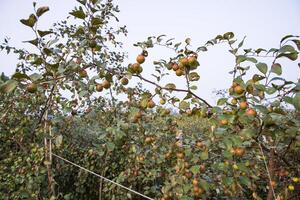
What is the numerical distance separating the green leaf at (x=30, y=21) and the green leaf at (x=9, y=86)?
31 centimetres

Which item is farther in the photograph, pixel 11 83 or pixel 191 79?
pixel 191 79

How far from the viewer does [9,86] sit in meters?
1.12

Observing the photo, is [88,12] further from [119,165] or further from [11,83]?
[119,165]

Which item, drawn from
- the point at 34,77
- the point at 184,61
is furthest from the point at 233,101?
the point at 34,77

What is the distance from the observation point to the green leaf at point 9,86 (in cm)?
110

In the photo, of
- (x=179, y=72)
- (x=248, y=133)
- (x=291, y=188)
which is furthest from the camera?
(x=291, y=188)

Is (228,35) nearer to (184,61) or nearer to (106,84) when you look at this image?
(184,61)

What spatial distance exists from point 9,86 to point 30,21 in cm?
36

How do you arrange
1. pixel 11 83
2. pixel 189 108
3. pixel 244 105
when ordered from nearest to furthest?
pixel 11 83, pixel 244 105, pixel 189 108

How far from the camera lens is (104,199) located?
3.15 meters

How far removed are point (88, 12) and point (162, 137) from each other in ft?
4.68

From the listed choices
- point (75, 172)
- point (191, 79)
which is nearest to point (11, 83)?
point (191, 79)

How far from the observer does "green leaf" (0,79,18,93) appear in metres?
1.10

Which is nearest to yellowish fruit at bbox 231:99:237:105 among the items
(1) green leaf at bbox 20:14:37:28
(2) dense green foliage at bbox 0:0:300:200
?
(2) dense green foliage at bbox 0:0:300:200
